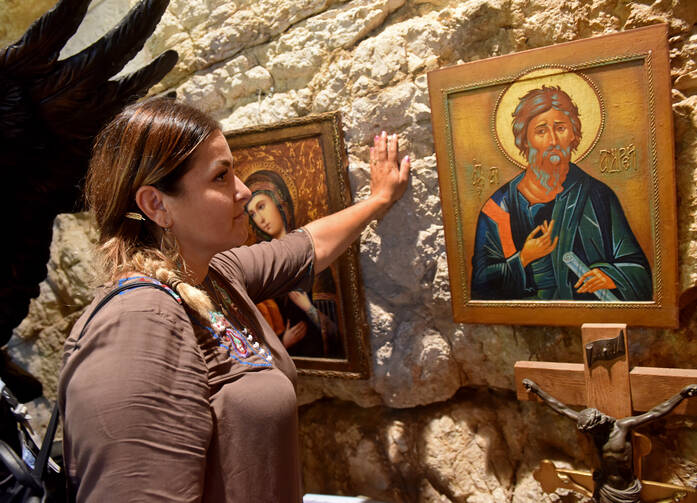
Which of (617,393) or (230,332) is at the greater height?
(230,332)

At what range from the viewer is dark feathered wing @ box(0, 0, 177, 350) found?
1.79m

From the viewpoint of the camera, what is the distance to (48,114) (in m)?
1.97

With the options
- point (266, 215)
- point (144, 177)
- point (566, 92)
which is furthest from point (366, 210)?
point (144, 177)

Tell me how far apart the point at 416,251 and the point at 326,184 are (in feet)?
1.29

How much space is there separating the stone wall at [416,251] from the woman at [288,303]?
16 centimetres

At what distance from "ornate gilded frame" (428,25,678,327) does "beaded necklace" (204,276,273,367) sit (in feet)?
2.33

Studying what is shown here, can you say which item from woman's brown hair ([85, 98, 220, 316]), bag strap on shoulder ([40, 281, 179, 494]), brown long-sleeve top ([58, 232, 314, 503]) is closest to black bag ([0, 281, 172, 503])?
bag strap on shoulder ([40, 281, 179, 494])

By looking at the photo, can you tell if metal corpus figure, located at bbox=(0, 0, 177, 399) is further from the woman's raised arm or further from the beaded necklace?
the woman's raised arm

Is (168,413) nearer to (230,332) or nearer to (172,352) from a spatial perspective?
(172,352)

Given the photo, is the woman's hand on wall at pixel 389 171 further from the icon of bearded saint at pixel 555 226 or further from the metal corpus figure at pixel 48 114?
the metal corpus figure at pixel 48 114

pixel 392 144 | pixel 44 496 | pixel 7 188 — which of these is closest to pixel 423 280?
pixel 392 144

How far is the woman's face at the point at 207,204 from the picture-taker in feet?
4.31

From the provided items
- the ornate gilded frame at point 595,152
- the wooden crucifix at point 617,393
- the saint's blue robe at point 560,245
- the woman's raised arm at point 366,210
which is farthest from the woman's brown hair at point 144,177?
the wooden crucifix at point 617,393

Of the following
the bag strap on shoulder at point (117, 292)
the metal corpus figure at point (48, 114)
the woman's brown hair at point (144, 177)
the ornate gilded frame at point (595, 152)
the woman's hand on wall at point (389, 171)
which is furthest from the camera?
A: the woman's hand on wall at point (389, 171)
